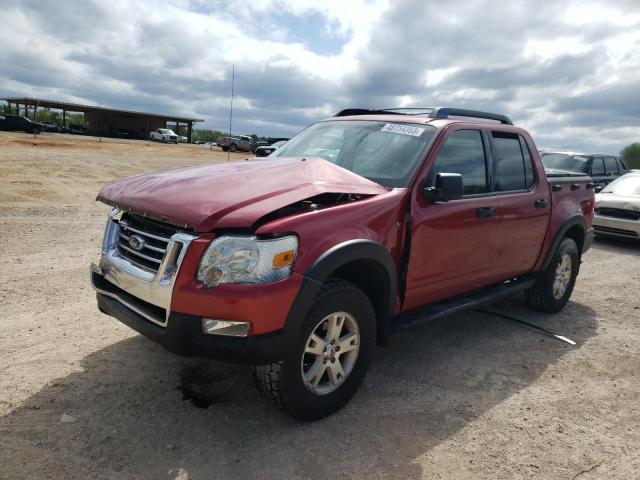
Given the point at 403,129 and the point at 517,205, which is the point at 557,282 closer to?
the point at 517,205


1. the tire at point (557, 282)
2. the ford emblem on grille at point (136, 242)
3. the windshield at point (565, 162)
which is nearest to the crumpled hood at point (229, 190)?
the ford emblem on grille at point (136, 242)

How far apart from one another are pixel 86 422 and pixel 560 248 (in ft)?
15.2

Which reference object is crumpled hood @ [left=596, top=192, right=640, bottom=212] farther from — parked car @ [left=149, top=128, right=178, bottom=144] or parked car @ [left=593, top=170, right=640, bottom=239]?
parked car @ [left=149, top=128, right=178, bottom=144]

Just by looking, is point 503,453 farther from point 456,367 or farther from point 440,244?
point 440,244

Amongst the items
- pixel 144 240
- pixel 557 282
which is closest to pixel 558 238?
pixel 557 282

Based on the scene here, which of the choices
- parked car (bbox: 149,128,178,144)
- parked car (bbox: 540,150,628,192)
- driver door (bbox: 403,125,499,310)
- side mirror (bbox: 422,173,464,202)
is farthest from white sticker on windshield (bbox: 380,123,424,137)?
parked car (bbox: 149,128,178,144)

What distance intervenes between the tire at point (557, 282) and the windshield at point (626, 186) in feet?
20.3

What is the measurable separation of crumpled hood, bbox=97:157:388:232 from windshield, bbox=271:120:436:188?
237 millimetres

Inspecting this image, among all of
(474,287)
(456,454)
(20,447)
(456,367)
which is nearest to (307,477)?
(456,454)

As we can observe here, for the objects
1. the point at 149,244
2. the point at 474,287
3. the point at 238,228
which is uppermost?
the point at 238,228

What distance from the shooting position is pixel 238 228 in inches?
104

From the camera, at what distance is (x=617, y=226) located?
1000cm

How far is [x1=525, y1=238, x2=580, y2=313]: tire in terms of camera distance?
5245 mm

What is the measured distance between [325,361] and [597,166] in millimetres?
13089
